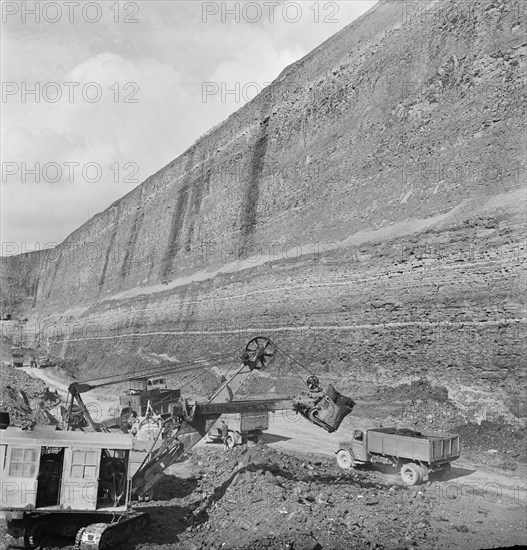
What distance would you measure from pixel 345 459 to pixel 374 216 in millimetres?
12819

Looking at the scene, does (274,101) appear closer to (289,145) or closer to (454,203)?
(289,145)

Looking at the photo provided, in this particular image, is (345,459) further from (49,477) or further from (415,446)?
(49,477)

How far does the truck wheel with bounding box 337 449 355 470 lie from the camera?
12.9 meters

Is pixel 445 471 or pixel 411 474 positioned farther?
pixel 445 471

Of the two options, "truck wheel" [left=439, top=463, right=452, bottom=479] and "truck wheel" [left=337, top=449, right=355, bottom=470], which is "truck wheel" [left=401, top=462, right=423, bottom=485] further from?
"truck wheel" [left=337, top=449, right=355, bottom=470]

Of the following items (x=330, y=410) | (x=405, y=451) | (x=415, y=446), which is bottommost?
(x=405, y=451)

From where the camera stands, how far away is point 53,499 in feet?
29.7

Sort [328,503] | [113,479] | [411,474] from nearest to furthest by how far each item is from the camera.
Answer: [113,479], [328,503], [411,474]

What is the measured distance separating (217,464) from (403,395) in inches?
278

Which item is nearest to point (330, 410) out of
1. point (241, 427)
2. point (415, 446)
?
point (415, 446)

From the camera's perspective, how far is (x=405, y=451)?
11.8 metres

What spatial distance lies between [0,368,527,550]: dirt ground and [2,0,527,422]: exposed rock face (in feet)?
12.9

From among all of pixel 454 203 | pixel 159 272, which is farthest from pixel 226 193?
pixel 454 203

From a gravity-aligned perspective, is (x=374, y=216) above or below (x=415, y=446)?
above
